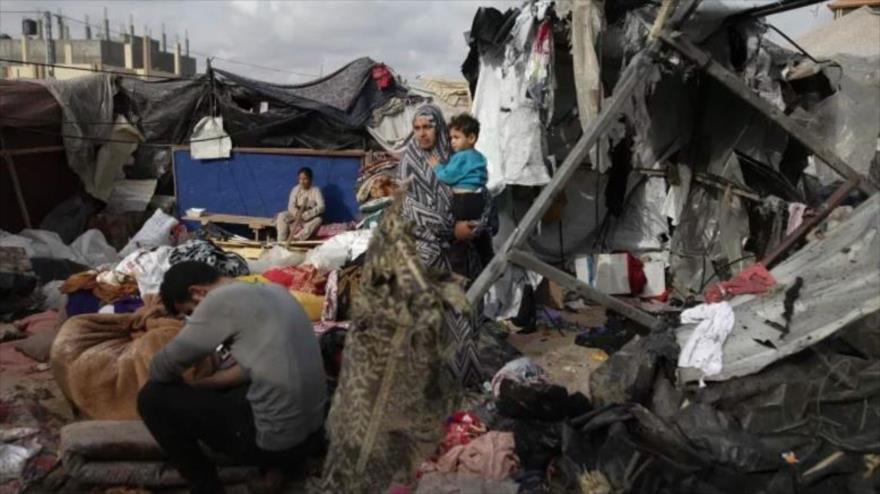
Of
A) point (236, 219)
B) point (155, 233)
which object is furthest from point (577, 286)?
point (236, 219)

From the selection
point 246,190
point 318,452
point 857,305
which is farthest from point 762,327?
point 246,190

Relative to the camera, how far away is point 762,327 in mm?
4023

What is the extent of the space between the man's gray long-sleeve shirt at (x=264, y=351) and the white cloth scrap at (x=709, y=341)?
6.69 ft

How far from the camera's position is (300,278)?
268 inches

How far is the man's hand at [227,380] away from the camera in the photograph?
11.2ft

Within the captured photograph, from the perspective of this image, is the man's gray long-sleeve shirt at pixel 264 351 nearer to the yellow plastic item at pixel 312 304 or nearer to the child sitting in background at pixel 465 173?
the child sitting in background at pixel 465 173

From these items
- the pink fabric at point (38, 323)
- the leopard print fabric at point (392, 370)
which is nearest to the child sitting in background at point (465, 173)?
the leopard print fabric at point (392, 370)

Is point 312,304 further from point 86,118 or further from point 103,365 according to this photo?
point 86,118

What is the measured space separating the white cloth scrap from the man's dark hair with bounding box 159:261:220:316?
8.33 feet

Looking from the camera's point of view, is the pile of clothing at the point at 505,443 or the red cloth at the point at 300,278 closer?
the pile of clothing at the point at 505,443

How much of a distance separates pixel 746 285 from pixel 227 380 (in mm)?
3033

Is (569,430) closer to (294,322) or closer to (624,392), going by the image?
(624,392)

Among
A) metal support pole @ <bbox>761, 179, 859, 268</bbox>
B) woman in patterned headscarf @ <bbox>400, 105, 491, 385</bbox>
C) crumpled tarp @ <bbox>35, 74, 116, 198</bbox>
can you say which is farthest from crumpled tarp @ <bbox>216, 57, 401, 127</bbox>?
metal support pole @ <bbox>761, 179, 859, 268</bbox>

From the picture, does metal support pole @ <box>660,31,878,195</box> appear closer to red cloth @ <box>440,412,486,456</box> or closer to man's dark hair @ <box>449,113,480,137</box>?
man's dark hair @ <box>449,113,480,137</box>
